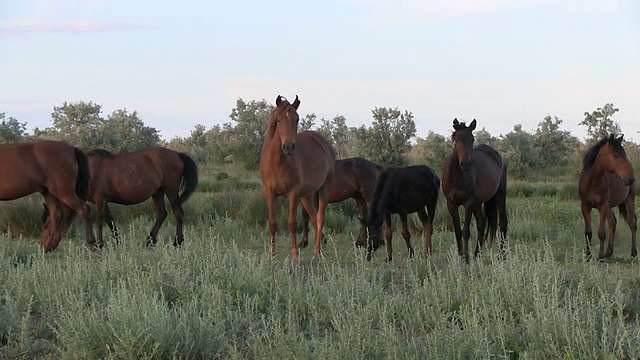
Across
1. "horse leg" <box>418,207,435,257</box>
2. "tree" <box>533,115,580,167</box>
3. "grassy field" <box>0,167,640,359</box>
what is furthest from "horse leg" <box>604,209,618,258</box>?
"tree" <box>533,115,580,167</box>

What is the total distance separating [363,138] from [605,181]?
79.8ft

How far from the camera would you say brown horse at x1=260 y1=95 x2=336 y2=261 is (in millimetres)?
9273

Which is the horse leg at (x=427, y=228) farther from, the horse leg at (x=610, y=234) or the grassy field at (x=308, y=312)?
the horse leg at (x=610, y=234)

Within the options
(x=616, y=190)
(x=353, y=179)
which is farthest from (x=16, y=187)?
(x=616, y=190)

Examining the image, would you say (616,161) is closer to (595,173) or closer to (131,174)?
(595,173)

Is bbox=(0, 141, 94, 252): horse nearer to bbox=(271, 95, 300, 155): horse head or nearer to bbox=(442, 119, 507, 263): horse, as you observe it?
bbox=(271, 95, 300, 155): horse head

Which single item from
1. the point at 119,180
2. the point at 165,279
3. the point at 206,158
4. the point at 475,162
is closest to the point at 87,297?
the point at 165,279

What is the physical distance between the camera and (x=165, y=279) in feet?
23.3

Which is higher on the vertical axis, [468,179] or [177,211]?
[468,179]

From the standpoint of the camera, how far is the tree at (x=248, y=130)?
40.8 meters

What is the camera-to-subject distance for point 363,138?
35125 mm

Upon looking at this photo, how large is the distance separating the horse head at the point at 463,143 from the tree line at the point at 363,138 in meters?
21.1

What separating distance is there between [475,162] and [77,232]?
749cm

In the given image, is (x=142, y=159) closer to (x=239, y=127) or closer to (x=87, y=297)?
(x=87, y=297)
